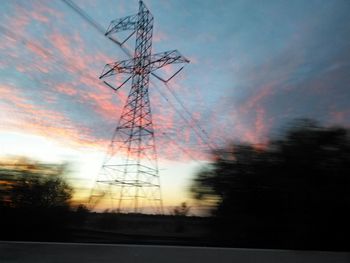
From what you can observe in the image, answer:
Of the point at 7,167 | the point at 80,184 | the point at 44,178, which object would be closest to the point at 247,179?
the point at 80,184

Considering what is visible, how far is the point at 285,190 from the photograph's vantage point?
7082mm

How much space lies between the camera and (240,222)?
7.73 meters

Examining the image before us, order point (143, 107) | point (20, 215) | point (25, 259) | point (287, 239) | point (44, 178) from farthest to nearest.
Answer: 1. point (143, 107)
2. point (44, 178)
3. point (20, 215)
4. point (287, 239)
5. point (25, 259)

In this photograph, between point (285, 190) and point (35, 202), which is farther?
point (35, 202)

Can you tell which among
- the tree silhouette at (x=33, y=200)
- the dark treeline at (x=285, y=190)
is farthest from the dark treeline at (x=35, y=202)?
the dark treeline at (x=285, y=190)

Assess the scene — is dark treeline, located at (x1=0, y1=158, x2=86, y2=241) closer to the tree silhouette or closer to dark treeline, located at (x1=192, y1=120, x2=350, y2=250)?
the tree silhouette

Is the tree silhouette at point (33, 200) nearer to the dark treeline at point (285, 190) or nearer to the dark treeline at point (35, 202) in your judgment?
the dark treeline at point (35, 202)

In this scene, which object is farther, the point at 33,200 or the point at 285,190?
the point at 33,200

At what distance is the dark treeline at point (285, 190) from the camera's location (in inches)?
265

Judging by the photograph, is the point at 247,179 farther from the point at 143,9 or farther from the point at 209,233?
the point at 143,9

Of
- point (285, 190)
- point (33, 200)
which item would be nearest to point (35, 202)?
point (33, 200)

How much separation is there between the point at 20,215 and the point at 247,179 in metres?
4.38

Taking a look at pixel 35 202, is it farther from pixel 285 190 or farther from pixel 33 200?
pixel 285 190

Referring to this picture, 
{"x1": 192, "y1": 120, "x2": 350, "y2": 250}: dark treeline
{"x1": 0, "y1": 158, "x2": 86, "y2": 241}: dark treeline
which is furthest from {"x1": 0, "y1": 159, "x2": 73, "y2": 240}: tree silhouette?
{"x1": 192, "y1": 120, "x2": 350, "y2": 250}: dark treeline
